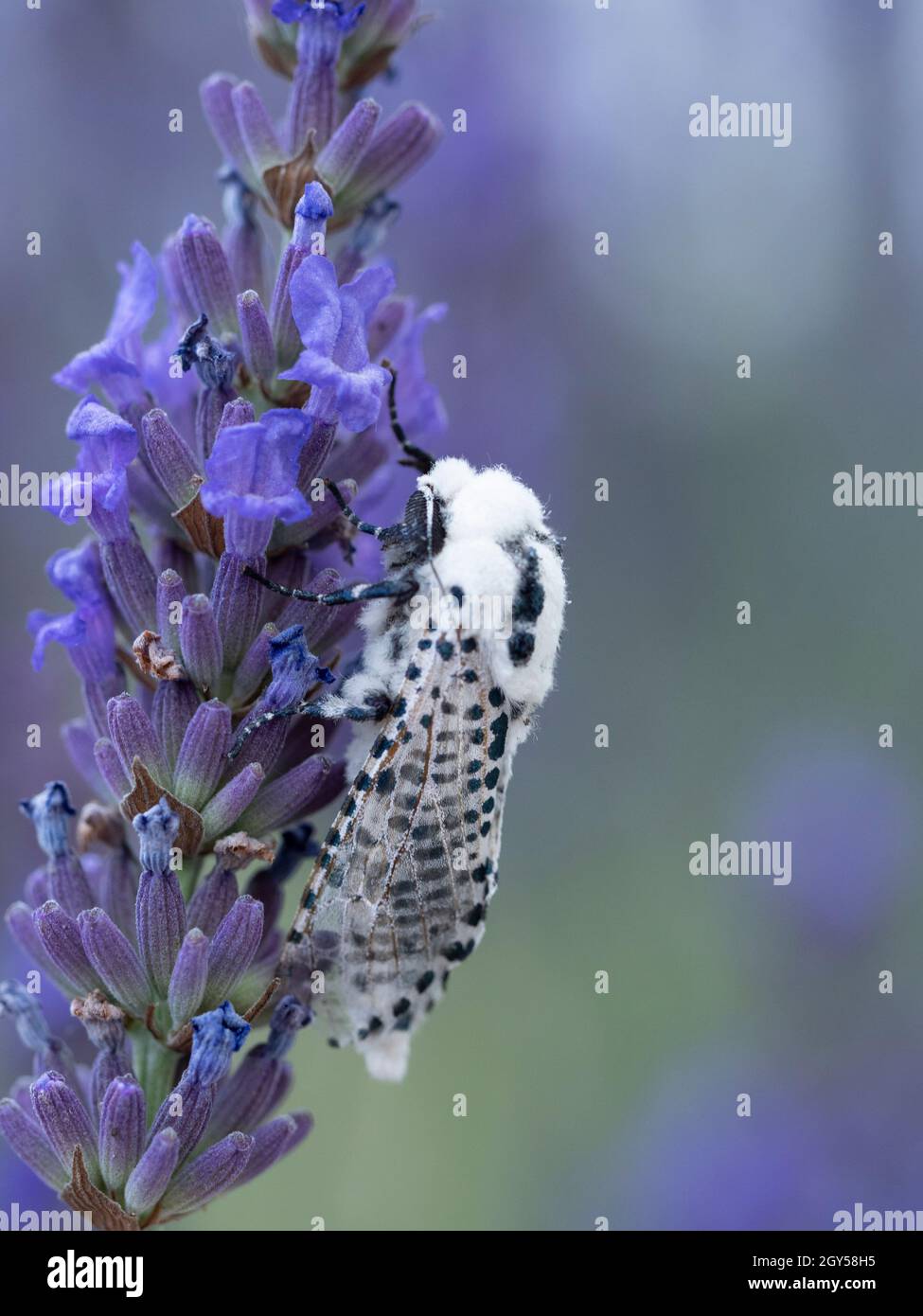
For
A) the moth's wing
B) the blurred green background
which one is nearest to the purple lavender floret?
the moth's wing

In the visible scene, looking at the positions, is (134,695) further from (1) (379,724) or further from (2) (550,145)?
(2) (550,145)

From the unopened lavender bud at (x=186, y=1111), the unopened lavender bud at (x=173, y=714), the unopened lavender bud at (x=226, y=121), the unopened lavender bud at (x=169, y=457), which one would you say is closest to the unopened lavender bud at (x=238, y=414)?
the unopened lavender bud at (x=169, y=457)

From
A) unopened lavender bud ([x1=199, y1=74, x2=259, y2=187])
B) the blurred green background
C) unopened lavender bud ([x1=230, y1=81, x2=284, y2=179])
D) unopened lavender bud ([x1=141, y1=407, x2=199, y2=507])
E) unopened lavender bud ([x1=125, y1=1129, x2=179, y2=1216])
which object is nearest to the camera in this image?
unopened lavender bud ([x1=125, y1=1129, x2=179, y2=1216])

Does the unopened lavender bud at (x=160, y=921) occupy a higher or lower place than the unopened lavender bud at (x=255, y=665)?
lower

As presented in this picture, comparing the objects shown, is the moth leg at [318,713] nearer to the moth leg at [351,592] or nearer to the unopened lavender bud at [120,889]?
the moth leg at [351,592]

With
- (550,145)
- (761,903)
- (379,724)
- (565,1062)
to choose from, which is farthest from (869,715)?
(379,724)

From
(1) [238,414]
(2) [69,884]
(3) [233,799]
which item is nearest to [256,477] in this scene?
(1) [238,414]

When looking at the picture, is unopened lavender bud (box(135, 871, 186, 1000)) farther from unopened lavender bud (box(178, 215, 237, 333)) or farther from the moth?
unopened lavender bud (box(178, 215, 237, 333))
